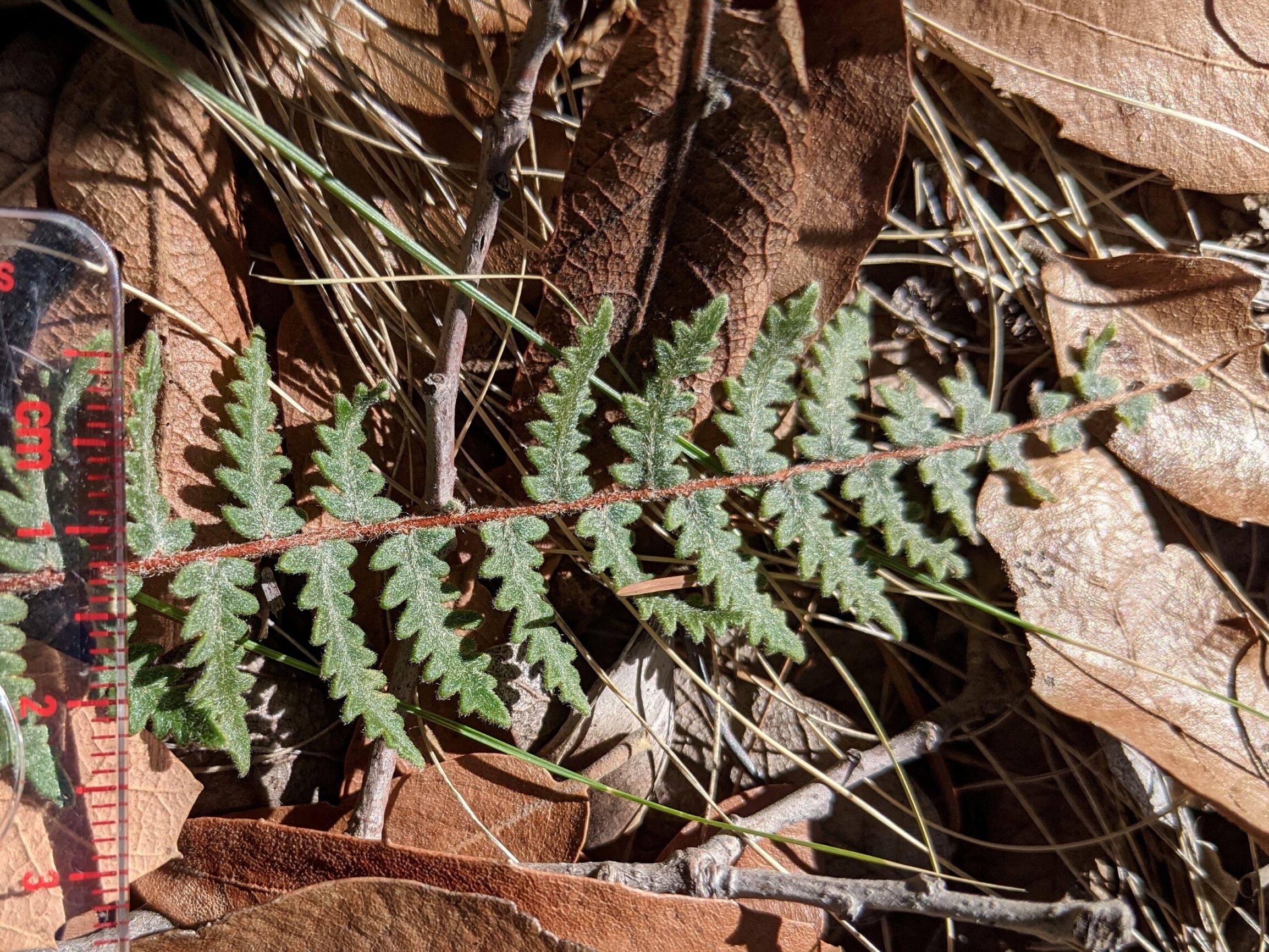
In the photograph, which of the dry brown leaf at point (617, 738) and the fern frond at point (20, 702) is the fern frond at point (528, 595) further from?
the fern frond at point (20, 702)

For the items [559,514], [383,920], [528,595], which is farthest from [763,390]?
[383,920]

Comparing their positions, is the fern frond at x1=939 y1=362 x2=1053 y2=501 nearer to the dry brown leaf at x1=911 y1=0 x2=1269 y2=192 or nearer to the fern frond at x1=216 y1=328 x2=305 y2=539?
the dry brown leaf at x1=911 y1=0 x2=1269 y2=192

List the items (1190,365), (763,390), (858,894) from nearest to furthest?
(763,390) < (858,894) < (1190,365)

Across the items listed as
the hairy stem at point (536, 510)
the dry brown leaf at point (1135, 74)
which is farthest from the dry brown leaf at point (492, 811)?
the dry brown leaf at point (1135, 74)

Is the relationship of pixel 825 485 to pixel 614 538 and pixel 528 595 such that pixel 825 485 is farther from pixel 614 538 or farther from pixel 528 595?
pixel 528 595

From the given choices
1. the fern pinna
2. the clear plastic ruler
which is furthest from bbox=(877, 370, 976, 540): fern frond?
the clear plastic ruler

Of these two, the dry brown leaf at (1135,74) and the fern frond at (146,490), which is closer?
the fern frond at (146,490)
